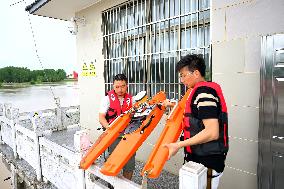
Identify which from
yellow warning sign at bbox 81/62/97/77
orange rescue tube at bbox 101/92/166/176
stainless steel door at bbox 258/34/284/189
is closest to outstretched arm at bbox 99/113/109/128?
orange rescue tube at bbox 101/92/166/176

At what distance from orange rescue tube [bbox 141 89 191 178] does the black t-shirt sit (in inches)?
11.5

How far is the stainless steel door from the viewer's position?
101 inches

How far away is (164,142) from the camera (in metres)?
2.07

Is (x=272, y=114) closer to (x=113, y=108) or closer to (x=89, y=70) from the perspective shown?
(x=113, y=108)

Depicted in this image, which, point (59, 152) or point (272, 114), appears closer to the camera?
point (272, 114)

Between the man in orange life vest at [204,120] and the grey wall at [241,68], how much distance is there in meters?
1.45

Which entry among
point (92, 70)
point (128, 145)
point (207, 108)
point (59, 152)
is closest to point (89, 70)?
point (92, 70)

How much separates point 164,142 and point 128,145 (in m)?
0.46

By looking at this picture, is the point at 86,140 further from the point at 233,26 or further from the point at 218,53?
the point at 233,26

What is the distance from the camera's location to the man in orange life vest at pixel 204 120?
1768mm

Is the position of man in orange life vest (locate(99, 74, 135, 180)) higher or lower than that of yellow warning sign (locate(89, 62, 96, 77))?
lower

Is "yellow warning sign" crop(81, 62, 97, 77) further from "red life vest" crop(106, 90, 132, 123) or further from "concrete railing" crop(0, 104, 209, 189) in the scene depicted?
"red life vest" crop(106, 90, 132, 123)

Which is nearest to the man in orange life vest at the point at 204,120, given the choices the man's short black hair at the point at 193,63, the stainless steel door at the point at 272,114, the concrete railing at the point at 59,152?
the man's short black hair at the point at 193,63

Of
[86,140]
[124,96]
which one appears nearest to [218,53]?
[124,96]
